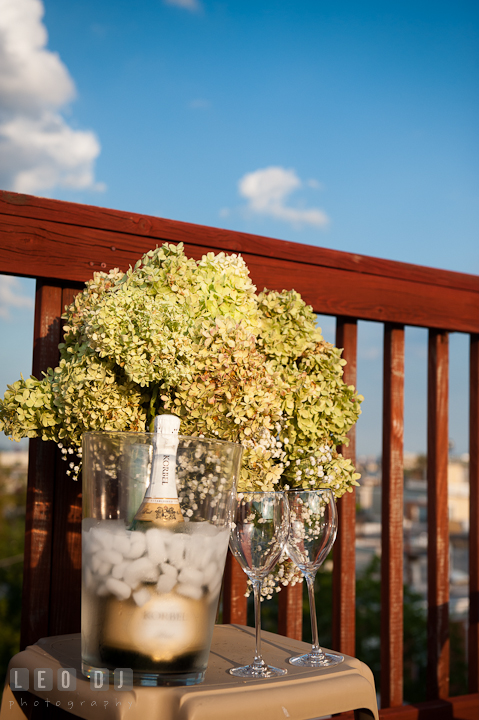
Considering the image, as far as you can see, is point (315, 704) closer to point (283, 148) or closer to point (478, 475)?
point (478, 475)

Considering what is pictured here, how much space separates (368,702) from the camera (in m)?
0.82

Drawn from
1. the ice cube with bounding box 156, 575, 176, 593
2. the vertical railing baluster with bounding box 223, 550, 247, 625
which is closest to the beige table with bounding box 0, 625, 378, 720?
the ice cube with bounding box 156, 575, 176, 593

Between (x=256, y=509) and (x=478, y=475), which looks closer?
(x=256, y=509)

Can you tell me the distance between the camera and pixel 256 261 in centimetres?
139

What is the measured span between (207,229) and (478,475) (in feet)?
3.53

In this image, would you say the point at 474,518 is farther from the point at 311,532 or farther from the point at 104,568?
the point at 104,568

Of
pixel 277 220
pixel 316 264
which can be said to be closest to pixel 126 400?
pixel 316 264

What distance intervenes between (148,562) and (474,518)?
1.32m

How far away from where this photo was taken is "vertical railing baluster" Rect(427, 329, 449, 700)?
158 cm

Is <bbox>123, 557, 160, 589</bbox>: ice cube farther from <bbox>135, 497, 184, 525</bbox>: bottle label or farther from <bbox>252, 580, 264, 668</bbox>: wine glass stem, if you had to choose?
<bbox>252, 580, 264, 668</bbox>: wine glass stem

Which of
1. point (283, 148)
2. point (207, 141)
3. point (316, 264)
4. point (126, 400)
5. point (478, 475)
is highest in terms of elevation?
point (283, 148)

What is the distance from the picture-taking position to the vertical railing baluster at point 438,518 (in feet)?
5.17

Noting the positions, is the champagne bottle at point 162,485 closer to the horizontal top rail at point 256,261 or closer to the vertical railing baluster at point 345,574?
the horizontal top rail at point 256,261

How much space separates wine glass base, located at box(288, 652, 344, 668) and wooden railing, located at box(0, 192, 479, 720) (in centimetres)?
44
